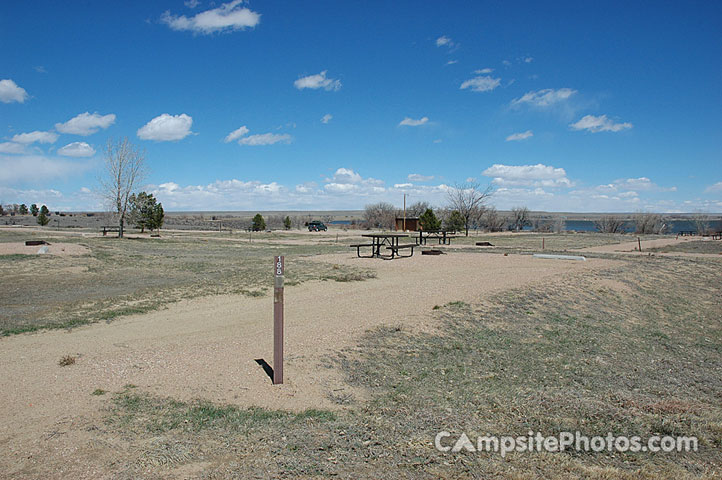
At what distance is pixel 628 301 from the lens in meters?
12.2

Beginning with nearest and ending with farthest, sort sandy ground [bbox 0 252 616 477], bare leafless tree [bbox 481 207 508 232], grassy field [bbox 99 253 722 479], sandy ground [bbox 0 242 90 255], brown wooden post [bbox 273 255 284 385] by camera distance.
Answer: grassy field [bbox 99 253 722 479]
sandy ground [bbox 0 252 616 477]
brown wooden post [bbox 273 255 284 385]
sandy ground [bbox 0 242 90 255]
bare leafless tree [bbox 481 207 508 232]

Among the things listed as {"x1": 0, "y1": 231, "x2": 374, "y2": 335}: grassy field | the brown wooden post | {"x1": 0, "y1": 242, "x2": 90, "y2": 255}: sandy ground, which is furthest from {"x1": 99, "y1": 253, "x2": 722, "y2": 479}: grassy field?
{"x1": 0, "y1": 242, "x2": 90, "y2": 255}: sandy ground

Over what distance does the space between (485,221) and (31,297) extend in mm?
63665

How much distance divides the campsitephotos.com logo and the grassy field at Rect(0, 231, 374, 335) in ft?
24.4

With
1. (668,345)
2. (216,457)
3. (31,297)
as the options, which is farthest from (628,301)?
(31,297)

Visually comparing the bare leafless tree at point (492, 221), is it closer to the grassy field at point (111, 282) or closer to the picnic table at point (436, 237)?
the picnic table at point (436, 237)

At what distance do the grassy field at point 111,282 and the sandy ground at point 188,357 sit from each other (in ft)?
3.44

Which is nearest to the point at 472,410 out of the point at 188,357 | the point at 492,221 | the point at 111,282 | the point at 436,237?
the point at 188,357

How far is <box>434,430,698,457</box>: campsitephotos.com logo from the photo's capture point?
167 inches

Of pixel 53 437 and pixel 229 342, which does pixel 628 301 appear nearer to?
pixel 229 342

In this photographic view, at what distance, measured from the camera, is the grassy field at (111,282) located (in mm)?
9656

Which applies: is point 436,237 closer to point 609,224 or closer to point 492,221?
point 492,221

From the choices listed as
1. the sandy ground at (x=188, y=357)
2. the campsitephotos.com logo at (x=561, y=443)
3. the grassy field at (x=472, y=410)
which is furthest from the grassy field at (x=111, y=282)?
the campsitephotos.com logo at (x=561, y=443)

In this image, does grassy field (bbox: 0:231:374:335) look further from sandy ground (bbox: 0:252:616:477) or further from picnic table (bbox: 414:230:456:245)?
picnic table (bbox: 414:230:456:245)
